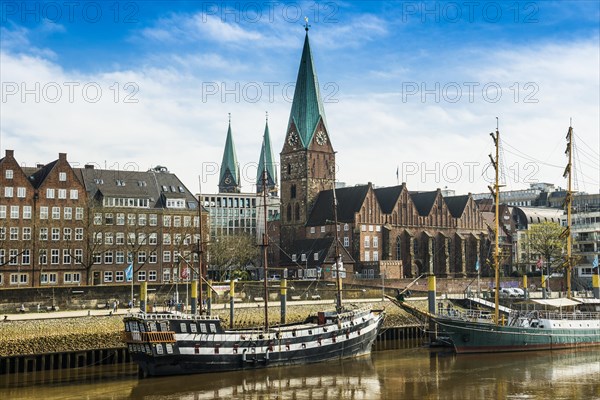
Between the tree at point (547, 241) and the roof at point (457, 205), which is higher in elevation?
the roof at point (457, 205)

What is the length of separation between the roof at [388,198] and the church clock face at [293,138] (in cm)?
1552

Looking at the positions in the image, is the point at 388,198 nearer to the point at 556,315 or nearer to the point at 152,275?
the point at 152,275

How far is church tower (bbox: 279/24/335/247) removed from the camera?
127 m

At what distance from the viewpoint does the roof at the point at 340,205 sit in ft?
A: 393

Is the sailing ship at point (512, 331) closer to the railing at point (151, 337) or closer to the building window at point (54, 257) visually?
the railing at point (151, 337)

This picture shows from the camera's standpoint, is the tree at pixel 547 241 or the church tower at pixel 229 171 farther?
the church tower at pixel 229 171

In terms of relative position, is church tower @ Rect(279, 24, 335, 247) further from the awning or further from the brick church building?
the awning

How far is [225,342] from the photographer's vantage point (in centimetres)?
5284

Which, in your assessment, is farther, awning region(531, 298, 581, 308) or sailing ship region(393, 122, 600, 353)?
awning region(531, 298, 581, 308)

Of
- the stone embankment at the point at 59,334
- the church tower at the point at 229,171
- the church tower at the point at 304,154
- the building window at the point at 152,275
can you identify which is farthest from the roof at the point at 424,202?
the stone embankment at the point at 59,334

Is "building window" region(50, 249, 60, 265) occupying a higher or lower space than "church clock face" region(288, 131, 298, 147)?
lower

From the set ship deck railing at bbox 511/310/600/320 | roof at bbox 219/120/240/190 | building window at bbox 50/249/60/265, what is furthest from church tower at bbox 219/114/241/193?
ship deck railing at bbox 511/310/600/320

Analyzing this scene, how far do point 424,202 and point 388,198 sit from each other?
865 centimetres

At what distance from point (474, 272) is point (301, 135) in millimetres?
34931
